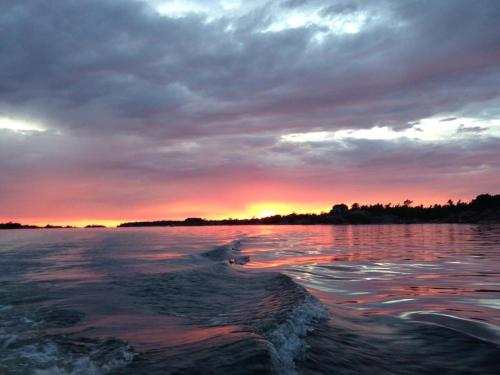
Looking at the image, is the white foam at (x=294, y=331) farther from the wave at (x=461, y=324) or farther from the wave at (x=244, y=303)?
the wave at (x=461, y=324)

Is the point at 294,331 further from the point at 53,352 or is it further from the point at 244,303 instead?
the point at 53,352

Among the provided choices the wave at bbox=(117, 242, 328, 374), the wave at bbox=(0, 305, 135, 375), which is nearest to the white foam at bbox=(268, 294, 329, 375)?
the wave at bbox=(117, 242, 328, 374)

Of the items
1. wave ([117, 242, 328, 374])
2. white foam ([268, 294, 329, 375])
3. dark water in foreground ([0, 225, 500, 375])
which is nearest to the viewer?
dark water in foreground ([0, 225, 500, 375])

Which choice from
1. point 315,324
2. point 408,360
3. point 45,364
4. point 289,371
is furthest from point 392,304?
point 45,364

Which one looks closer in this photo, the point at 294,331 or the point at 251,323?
the point at 294,331

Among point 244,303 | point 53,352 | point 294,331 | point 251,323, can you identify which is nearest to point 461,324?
point 294,331

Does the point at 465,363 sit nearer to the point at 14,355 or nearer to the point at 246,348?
the point at 246,348

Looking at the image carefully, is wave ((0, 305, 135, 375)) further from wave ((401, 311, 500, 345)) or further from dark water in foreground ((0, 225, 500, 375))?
wave ((401, 311, 500, 345))

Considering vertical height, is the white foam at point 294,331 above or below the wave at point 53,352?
above

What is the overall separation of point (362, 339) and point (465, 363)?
5.97ft

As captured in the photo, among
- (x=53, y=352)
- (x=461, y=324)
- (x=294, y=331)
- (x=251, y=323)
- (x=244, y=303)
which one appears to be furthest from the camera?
(x=244, y=303)

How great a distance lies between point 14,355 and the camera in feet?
22.5

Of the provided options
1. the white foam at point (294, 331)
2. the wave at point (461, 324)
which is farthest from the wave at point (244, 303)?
the wave at point (461, 324)

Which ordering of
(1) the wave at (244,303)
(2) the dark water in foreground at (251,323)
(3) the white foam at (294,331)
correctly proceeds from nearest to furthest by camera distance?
(2) the dark water in foreground at (251,323) → (3) the white foam at (294,331) → (1) the wave at (244,303)
